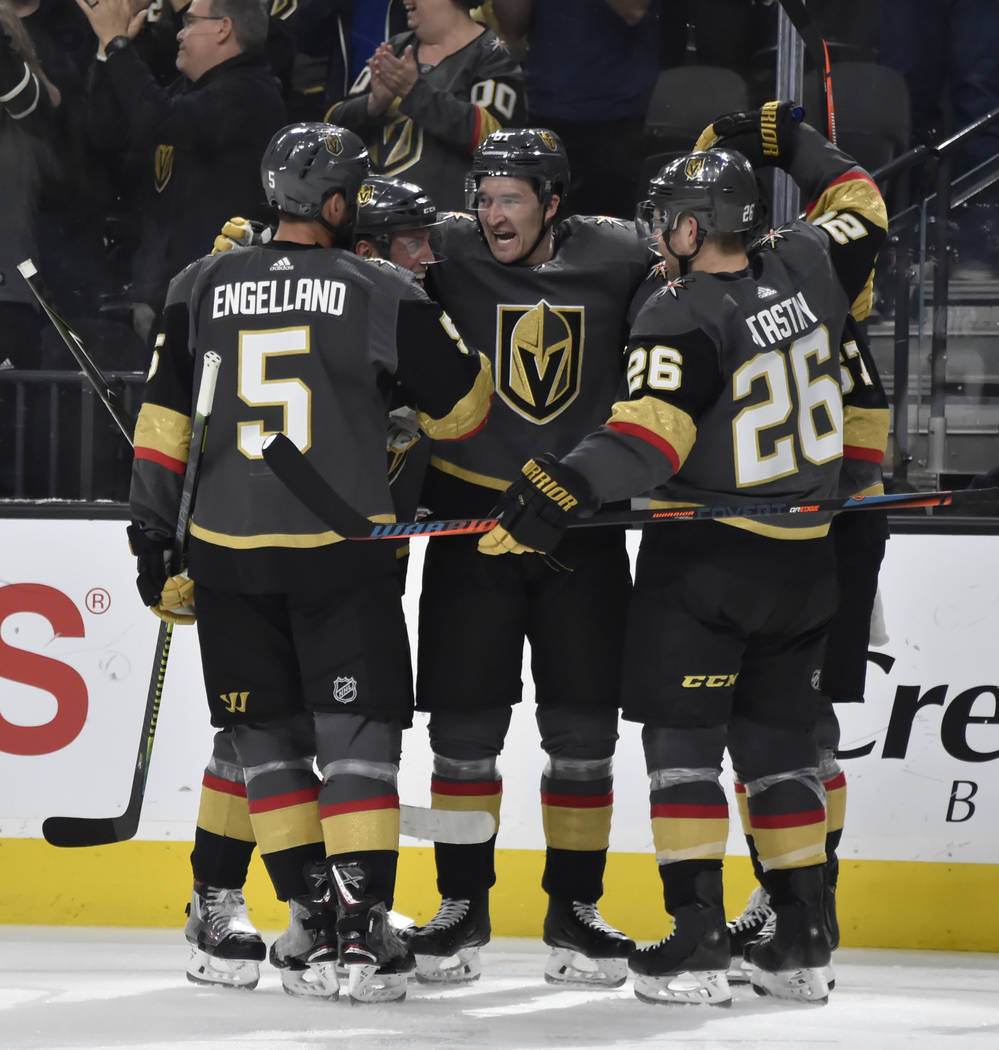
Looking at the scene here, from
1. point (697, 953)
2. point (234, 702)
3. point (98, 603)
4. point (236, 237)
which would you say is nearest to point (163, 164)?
point (98, 603)

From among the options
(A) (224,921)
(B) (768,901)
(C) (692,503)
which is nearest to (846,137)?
(C) (692,503)

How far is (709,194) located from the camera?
8.01 ft

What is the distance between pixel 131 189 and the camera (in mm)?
3744

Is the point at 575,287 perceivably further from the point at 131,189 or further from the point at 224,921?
the point at 131,189

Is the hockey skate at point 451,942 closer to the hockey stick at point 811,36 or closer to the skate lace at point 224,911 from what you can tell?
the skate lace at point 224,911

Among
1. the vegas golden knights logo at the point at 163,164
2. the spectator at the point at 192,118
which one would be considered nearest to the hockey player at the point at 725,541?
the spectator at the point at 192,118

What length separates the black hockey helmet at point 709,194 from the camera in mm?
2443

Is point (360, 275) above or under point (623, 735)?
above

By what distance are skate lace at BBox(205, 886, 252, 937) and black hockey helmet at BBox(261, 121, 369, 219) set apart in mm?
1148

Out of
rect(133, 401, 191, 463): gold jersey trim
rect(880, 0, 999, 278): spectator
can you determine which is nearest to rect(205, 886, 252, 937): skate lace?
rect(133, 401, 191, 463): gold jersey trim

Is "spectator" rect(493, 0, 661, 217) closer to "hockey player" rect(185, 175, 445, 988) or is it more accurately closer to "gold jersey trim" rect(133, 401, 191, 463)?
"hockey player" rect(185, 175, 445, 988)

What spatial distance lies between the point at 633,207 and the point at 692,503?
1359 millimetres

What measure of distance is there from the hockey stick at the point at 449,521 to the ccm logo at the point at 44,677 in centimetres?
110

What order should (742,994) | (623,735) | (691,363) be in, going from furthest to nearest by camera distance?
(623,735), (742,994), (691,363)
